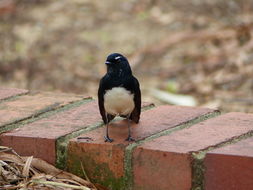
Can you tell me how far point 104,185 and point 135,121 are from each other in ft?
1.40

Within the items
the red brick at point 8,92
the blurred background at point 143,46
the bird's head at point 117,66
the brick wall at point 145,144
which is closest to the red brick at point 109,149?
the brick wall at point 145,144

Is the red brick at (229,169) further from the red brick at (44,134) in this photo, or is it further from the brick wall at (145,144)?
the red brick at (44,134)

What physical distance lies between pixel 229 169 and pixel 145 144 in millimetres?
370

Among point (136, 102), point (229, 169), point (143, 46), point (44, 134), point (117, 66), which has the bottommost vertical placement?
point (229, 169)

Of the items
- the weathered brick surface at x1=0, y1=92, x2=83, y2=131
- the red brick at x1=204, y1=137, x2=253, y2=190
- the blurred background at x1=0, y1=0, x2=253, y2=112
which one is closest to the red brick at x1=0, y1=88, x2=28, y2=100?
the weathered brick surface at x1=0, y1=92, x2=83, y2=131

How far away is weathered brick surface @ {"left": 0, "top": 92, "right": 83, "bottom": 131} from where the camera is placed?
10.6ft

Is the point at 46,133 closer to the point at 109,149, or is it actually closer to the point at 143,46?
the point at 109,149

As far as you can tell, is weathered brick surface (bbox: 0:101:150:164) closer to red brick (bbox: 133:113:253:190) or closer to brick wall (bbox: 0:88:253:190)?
brick wall (bbox: 0:88:253:190)

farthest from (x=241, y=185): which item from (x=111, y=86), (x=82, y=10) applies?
(x=82, y=10)

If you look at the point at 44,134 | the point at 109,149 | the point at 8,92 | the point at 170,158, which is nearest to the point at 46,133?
the point at 44,134

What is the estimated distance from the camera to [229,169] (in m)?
2.61

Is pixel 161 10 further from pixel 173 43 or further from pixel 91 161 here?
pixel 91 161

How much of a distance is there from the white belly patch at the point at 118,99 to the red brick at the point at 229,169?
0.54 m

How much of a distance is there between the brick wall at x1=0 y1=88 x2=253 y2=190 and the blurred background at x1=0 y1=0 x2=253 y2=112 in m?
1.92
